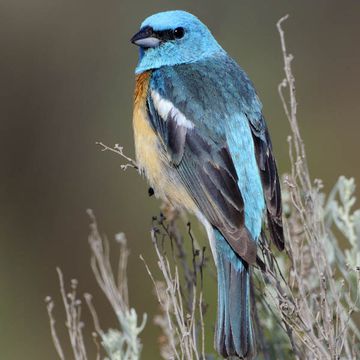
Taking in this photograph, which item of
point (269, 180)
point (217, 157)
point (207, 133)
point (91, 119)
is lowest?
point (269, 180)

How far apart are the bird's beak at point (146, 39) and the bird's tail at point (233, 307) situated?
3.71ft

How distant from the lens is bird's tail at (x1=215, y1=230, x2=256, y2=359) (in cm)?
393

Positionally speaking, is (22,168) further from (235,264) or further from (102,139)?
(235,264)

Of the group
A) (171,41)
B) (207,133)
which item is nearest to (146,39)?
(171,41)

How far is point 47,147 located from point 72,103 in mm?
707

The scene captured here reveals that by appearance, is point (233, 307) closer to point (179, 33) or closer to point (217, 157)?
point (217, 157)

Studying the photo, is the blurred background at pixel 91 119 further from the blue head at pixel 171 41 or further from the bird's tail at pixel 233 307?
the bird's tail at pixel 233 307

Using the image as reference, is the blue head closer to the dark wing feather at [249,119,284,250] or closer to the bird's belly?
the bird's belly

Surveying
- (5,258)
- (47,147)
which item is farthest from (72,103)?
(5,258)

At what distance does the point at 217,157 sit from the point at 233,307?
697 mm

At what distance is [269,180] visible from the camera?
4359 mm

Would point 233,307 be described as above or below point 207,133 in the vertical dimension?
below

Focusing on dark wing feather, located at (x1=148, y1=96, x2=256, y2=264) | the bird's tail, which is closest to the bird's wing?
dark wing feather, located at (x1=148, y1=96, x2=256, y2=264)

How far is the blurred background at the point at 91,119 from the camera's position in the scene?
8.09m
